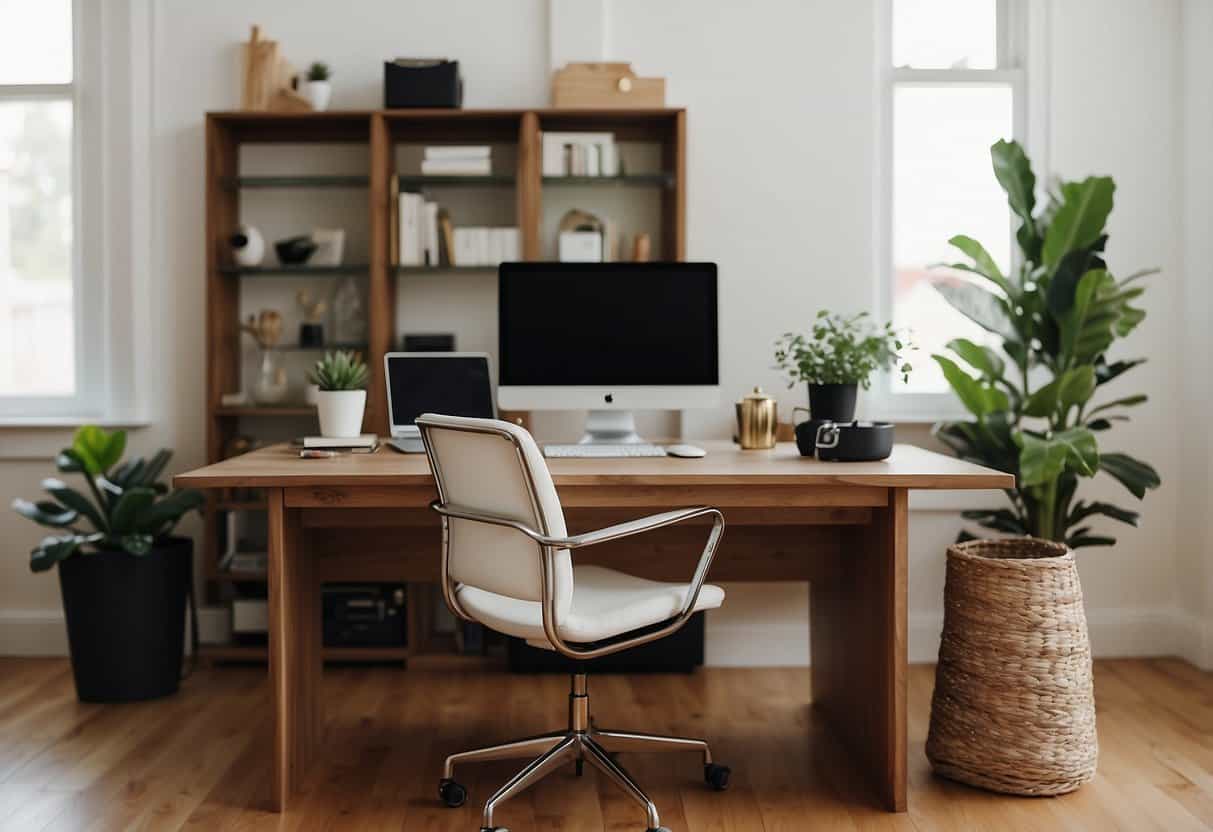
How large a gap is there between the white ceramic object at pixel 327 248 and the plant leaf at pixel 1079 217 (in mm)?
2412

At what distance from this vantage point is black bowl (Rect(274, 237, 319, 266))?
12.7 feet

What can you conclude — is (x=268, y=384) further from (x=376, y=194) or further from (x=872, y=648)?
(x=872, y=648)

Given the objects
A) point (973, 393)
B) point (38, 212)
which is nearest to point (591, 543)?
point (973, 393)

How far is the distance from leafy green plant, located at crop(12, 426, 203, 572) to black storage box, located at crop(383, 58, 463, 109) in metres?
1.47

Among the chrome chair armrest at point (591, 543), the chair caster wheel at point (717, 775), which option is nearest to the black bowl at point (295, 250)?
the chrome chair armrest at point (591, 543)

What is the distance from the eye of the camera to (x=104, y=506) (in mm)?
3512

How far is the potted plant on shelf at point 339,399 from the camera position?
3.05 meters

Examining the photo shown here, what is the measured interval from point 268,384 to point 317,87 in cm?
106

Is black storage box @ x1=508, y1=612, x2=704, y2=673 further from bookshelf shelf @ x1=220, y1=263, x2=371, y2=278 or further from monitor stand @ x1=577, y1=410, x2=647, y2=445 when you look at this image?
bookshelf shelf @ x1=220, y1=263, x2=371, y2=278

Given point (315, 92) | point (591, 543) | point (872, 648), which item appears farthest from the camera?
point (315, 92)

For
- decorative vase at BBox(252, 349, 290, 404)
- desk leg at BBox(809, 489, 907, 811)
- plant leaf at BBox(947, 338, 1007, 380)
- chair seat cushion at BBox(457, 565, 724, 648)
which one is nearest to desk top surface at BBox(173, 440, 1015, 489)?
desk leg at BBox(809, 489, 907, 811)

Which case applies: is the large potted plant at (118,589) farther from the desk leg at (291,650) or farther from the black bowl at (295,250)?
the black bowl at (295,250)

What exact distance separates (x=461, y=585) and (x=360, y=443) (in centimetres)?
65

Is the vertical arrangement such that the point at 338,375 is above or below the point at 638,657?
above
